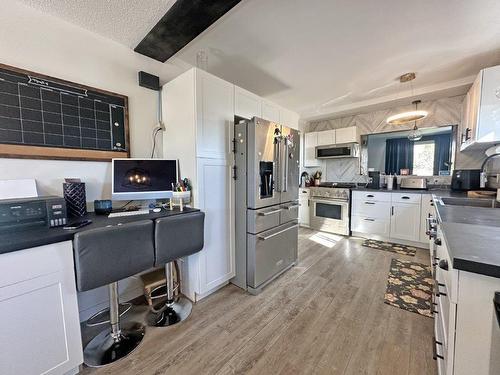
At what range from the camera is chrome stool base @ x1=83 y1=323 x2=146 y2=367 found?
135 cm

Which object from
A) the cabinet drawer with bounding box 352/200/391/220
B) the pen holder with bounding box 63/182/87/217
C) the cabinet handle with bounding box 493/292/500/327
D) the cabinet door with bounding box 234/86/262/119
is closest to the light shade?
the cabinet drawer with bounding box 352/200/391/220

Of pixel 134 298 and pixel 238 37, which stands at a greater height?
pixel 238 37

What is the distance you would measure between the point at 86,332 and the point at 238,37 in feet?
9.47

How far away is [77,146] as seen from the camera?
1698 mm

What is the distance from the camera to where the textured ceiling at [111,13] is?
1.48m

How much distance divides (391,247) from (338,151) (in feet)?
6.37

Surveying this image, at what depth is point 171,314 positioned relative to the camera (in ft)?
5.76

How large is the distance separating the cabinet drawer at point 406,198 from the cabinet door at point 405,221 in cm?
5

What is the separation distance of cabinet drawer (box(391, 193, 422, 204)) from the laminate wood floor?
1.58m

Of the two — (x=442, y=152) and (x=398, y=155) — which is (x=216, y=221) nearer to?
(x=398, y=155)

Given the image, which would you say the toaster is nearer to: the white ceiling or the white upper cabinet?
the white upper cabinet

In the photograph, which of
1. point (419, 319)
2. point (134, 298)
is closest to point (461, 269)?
point (419, 319)

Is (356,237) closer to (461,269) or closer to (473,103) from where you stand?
(473,103)

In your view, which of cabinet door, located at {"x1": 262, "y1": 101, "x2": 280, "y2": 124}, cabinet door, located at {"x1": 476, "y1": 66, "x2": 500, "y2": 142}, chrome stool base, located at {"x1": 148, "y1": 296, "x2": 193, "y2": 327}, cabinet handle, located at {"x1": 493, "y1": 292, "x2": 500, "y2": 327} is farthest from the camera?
cabinet door, located at {"x1": 262, "y1": 101, "x2": 280, "y2": 124}
